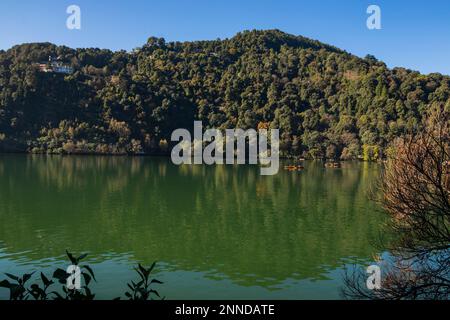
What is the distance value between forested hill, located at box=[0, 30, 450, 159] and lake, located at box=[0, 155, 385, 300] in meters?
75.3

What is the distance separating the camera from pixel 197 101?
170 m

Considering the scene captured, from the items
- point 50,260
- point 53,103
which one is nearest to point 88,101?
point 53,103

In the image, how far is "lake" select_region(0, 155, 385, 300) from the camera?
22812mm

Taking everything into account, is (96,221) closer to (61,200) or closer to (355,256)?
(61,200)

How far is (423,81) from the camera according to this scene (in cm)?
14738

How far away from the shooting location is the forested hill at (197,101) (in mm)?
139125

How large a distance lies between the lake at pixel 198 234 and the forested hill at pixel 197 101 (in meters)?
75.3

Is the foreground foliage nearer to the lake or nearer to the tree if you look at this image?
the tree

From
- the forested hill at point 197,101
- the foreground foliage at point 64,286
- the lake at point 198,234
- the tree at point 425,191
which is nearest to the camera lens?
the foreground foliage at point 64,286

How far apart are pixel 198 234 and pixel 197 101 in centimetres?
13817

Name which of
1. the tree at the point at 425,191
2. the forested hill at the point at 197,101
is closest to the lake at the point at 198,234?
the tree at the point at 425,191
